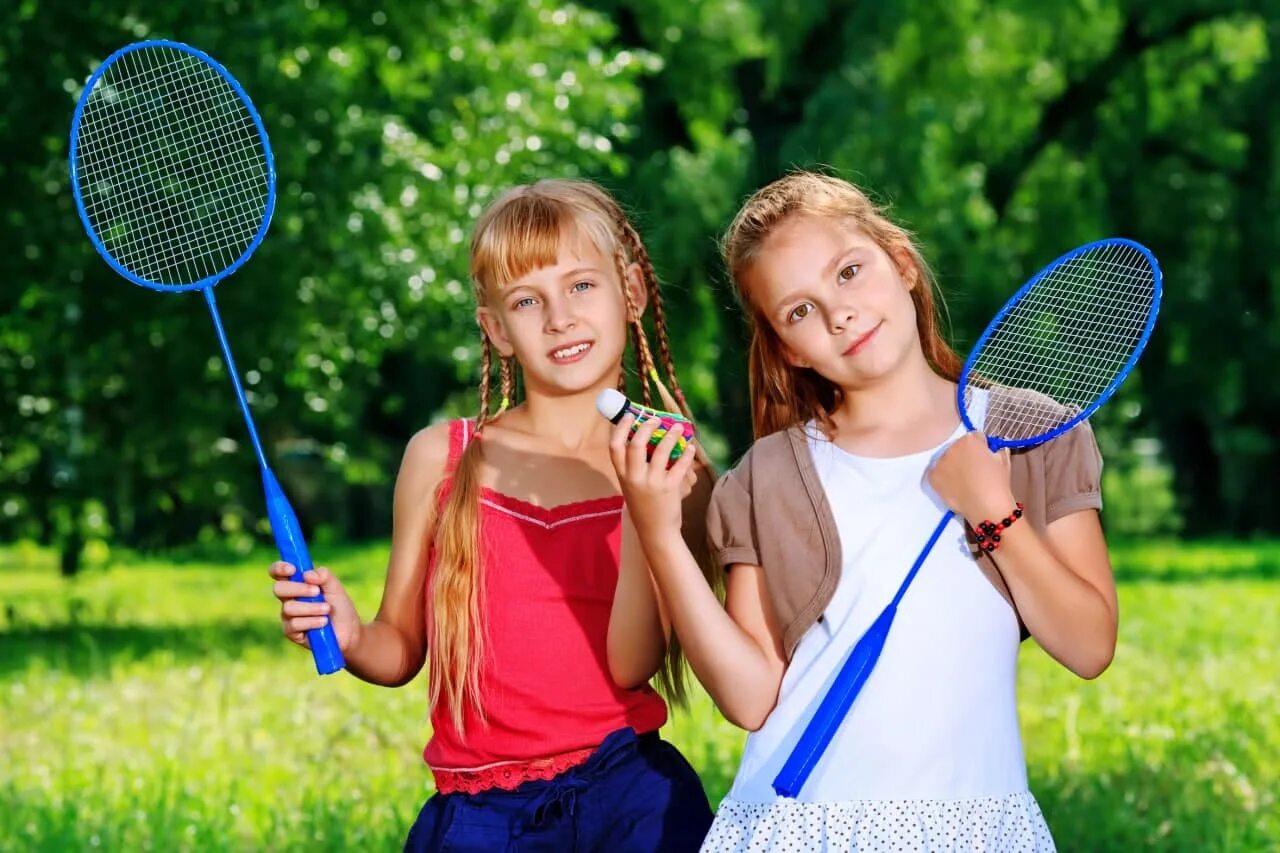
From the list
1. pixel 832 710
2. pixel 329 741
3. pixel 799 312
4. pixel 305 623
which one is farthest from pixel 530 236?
pixel 329 741

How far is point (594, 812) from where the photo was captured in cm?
313

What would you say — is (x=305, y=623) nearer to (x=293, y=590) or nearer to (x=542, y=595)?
(x=293, y=590)

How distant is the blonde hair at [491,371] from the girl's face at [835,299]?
16.2 inches

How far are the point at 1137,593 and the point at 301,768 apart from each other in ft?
30.0

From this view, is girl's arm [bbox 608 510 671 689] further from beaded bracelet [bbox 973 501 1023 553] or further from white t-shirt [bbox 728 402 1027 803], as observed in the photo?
beaded bracelet [bbox 973 501 1023 553]

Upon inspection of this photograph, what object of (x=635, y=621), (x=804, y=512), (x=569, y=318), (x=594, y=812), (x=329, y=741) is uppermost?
(x=569, y=318)

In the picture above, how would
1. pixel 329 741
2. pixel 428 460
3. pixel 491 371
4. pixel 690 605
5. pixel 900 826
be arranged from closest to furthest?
pixel 900 826 < pixel 690 605 < pixel 428 460 < pixel 491 371 < pixel 329 741

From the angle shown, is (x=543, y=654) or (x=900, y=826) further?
(x=543, y=654)

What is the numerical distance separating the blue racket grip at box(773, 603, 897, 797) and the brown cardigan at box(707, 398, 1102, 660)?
0.28ft

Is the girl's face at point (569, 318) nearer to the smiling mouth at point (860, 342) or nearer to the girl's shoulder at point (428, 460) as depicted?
the girl's shoulder at point (428, 460)

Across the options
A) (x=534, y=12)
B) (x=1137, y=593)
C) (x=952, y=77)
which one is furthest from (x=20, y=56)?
(x=952, y=77)

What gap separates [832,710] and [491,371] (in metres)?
1.09

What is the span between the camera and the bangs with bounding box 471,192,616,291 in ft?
10.7

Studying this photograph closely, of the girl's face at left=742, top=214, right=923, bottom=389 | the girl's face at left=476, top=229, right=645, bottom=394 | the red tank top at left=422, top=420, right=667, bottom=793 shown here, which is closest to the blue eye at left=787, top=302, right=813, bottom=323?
the girl's face at left=742, top=214, right=923, bottom=389
